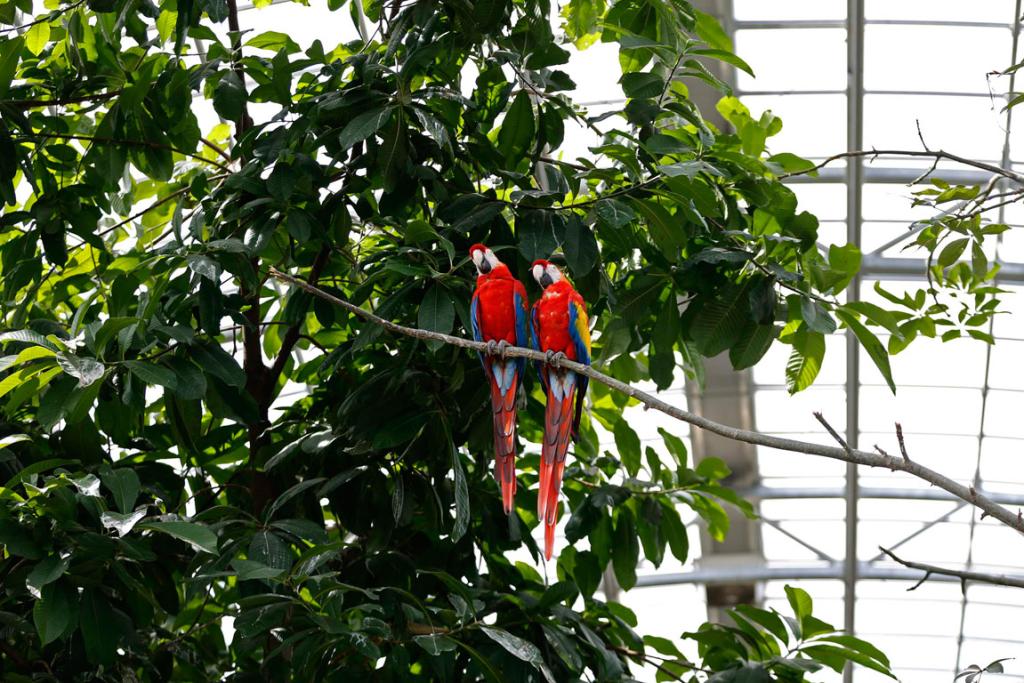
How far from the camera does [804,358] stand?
484 centimetres

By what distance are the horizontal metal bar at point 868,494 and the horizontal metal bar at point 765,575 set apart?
100 cm

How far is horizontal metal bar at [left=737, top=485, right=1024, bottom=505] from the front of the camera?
51.8 ft

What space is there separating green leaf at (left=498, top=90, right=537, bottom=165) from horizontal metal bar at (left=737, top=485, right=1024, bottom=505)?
11965 mm

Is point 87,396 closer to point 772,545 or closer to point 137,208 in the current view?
point 137,208

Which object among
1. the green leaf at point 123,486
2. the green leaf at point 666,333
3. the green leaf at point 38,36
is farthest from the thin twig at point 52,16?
the green leaf at point 666,333

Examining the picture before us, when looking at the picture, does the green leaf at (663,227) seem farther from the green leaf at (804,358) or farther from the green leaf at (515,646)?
the green leaf at (515,646)

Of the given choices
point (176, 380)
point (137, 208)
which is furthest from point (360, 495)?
point (137, 208)

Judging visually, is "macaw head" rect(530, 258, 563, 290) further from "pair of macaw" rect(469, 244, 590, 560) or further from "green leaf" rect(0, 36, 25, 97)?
"green leaf" rect(0, 36, 25, 97)

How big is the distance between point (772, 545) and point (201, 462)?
1322 centimetres

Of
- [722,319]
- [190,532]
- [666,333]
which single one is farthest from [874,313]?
[190,532]

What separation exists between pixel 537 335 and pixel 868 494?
43.4 feet

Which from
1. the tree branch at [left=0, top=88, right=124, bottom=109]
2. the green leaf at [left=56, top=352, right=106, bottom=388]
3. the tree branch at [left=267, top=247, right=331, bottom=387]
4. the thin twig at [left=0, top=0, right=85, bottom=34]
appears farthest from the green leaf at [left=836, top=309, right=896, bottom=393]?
the thin twig at [left=0, top=0, right=85, bottom=34]

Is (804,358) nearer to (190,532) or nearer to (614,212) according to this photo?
(614,212)

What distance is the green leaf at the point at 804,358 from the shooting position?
476cm
